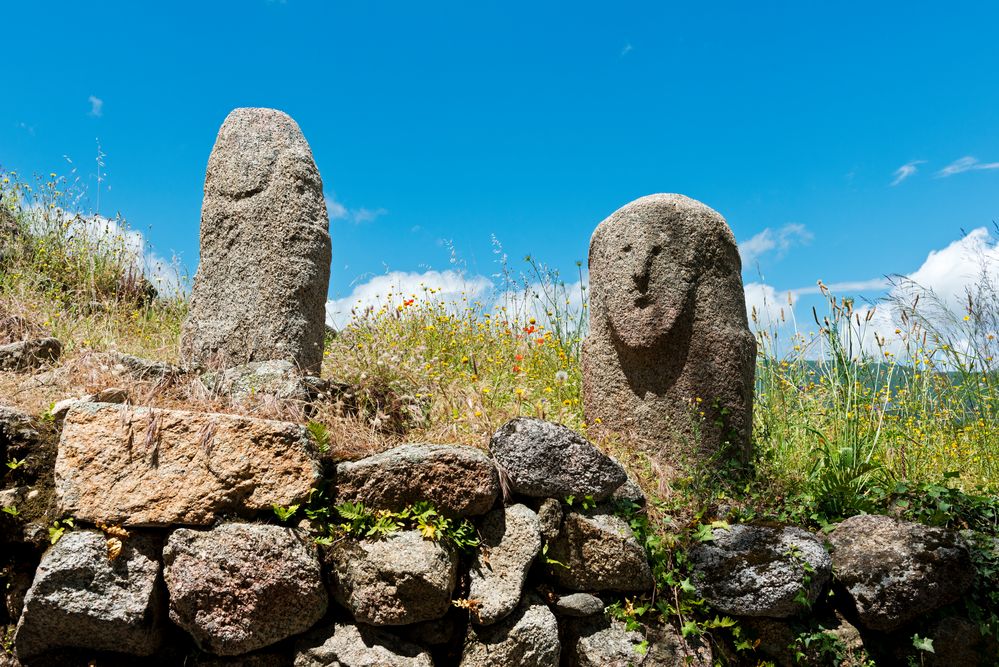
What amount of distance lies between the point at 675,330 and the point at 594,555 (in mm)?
1387

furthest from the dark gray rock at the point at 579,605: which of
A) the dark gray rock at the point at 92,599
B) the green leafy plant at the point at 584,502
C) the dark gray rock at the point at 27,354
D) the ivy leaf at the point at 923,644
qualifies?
the dark gray rock at the point at 27,354

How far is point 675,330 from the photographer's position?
13.8ft

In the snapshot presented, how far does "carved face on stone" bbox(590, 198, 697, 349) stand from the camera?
4180 mm

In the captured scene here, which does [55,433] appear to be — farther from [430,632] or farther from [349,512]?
[430,632]

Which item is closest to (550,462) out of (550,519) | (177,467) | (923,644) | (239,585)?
(550,519)

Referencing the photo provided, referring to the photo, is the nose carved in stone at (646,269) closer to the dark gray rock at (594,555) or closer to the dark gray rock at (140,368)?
the dark gray rock at (594,555)

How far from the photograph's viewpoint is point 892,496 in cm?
422

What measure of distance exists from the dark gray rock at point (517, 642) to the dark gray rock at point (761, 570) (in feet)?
2.71

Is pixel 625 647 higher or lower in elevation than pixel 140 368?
lower

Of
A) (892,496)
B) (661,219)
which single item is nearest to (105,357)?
(661,219)

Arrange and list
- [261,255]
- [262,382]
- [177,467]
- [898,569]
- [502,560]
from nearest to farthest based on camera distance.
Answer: [177,467]
[502,560]
[898,569]
[262,382]
[261,255]

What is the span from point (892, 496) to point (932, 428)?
5.93ft

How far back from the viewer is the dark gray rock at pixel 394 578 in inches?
127

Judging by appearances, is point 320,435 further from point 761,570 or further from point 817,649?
point 817,649
